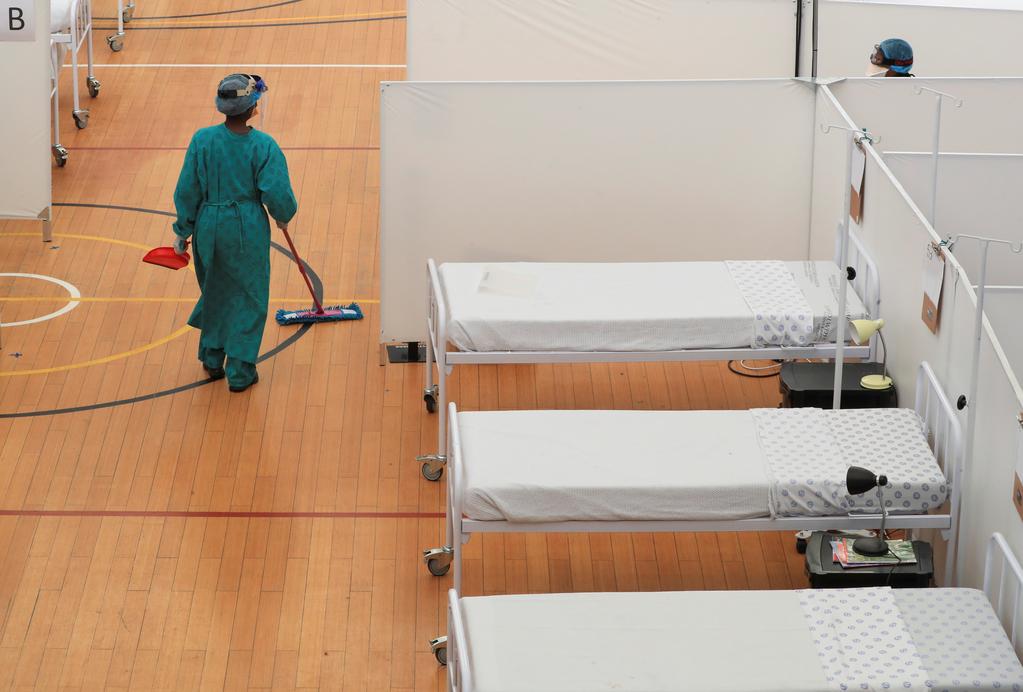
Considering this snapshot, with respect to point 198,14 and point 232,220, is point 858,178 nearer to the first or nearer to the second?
point 232,220

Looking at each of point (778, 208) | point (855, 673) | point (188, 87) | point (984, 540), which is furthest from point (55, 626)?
point (188, 87)

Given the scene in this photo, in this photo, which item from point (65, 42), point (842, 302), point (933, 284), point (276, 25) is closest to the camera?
point (933, 284)

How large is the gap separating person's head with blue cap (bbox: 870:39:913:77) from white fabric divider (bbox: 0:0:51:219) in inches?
168

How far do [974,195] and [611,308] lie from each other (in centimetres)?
167

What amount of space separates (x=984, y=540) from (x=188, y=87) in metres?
7.07

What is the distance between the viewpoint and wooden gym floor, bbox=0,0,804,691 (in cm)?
494

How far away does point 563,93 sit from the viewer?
265 inches

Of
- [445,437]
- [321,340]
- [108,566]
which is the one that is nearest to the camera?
[108,566]

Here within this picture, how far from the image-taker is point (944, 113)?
6824mm

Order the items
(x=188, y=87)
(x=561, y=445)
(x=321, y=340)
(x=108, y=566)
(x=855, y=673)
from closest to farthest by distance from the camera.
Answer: (x=855, y=673) < (x=561, y=445) < (x=108, y=566) < (x=321, y=340) < (x=188, y=87)

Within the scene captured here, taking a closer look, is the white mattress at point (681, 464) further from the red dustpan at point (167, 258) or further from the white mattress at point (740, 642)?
the red dustpan at point (167, 258)

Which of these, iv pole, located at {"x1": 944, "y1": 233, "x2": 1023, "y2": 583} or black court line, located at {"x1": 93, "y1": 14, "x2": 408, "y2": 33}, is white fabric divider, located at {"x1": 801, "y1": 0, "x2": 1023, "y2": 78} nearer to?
iv pole, located at {"x1": 944, "y1": 233, "x2": 1023, "y2": 583}

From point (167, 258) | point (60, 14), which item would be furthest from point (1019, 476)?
point (60, 14)

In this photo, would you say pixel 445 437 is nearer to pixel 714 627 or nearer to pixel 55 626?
pixel 55 626
